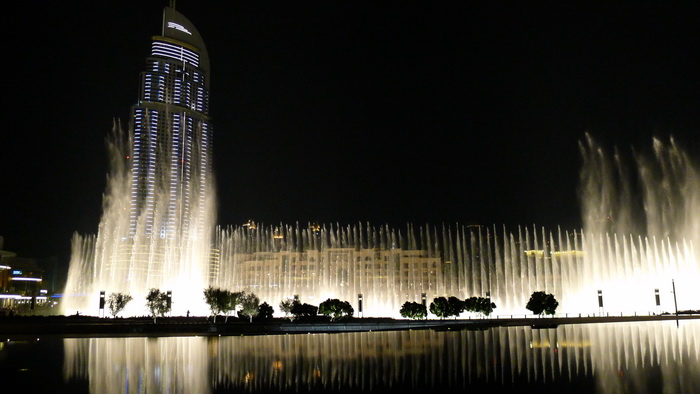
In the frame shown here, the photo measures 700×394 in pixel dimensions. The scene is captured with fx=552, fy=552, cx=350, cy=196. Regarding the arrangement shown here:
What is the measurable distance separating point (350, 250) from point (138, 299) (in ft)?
98.5

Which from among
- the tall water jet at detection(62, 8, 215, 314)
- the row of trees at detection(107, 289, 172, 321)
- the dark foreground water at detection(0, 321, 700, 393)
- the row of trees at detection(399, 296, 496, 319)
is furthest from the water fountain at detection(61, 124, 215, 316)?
the dark foreground water at detection(0, 321, 700, 393)

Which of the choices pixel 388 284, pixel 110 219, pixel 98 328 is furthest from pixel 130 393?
pixel 388 284

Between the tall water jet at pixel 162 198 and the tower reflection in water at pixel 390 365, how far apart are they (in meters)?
42.6

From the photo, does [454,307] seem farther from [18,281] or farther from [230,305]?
[18,281]

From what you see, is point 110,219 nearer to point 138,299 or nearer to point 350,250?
point 138,299

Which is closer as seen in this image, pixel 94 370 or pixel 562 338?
pixel 94 370

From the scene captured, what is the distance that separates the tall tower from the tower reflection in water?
73377 mm

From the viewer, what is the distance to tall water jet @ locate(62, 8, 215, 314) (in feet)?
220

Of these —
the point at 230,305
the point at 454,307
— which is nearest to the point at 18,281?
the point at 230,305

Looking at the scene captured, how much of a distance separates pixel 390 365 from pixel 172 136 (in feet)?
364

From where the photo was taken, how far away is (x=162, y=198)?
10762 cm

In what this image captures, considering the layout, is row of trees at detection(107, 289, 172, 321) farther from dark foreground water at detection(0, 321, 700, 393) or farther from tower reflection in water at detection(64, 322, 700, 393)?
tower reflection in water at detection(64, 322, 700, 393)

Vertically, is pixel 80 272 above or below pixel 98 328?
above

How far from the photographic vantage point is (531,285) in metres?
63.6
